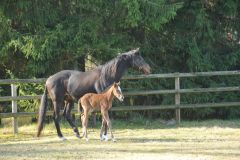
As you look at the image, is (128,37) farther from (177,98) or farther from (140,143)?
(140,143)

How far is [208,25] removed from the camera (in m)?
16.2

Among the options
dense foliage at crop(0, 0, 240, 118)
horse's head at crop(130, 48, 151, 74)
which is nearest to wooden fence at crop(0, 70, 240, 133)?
dense foliage at crop(0, 0, 240, 118)

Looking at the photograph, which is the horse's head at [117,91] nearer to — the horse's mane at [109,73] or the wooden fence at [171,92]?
the horse's mane at [109,73]

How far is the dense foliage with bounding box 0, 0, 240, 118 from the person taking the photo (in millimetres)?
14930

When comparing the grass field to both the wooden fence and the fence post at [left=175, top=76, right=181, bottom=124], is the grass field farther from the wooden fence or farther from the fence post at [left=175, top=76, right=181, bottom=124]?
the wooden fence

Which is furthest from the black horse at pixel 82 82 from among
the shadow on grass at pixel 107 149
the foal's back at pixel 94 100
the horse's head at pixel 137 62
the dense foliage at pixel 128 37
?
the dense foliage at pixel 128 37

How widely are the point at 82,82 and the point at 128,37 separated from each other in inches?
142

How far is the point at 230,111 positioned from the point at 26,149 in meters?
7.81

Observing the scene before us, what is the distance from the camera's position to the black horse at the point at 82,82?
12984mm

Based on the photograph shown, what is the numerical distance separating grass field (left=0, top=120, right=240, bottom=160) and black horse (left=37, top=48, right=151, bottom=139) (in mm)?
766

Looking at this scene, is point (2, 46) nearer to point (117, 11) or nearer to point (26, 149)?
point (117, 11)

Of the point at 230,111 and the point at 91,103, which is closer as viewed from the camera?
the point at 91,103

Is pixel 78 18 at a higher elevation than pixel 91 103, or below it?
higher

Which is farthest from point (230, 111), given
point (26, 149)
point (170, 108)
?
point (26, 149)
